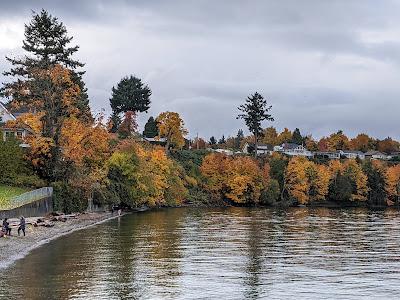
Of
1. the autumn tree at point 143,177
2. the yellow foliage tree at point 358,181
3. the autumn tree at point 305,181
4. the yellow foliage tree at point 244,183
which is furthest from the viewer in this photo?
the yellow foliage tree at point 358,181

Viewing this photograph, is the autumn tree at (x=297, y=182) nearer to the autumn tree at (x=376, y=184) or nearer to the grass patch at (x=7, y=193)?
the autumn tree at (x=376, y=184)

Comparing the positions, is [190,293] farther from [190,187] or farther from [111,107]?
[111,107]

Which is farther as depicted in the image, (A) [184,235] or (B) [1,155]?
(B) [1,155]

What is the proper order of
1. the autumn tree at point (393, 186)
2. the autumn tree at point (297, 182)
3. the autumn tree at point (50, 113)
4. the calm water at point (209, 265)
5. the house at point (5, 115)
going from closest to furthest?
the calm water at point (209, 265) → the autumn tree at point (50, 113) → the house at point (5, 115) → the autumn tree at point (297, 182) → the autumn tree at point (393, 186)

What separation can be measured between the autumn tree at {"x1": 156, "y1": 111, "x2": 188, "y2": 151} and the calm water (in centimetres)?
9224

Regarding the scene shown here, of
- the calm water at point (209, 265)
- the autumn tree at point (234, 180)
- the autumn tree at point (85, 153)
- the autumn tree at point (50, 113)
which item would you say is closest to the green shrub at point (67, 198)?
the autumn tree at point (85, 153)

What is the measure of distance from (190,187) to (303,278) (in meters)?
109

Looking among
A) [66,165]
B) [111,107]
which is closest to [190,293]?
[66,165]

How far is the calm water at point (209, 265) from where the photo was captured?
3722 centimetres

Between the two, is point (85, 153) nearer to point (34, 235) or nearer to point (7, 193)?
point (7, 193)

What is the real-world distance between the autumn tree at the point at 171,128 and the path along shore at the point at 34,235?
7787cm

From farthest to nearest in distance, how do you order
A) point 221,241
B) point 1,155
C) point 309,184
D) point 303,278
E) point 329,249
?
point 309,184 → point 1,155 → point 221,241 → point 329,249 → point 303,278

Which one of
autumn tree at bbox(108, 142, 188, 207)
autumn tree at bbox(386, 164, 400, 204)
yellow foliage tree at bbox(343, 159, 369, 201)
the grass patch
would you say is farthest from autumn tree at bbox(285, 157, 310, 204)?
the grass patch

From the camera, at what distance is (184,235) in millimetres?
69062
